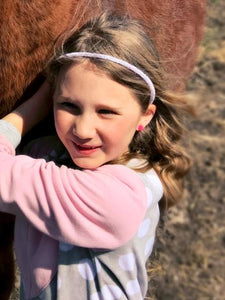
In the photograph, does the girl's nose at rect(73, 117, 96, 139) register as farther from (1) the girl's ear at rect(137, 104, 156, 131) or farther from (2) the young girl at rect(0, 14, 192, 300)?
(1) the girl's ear at rect(137, 104, 156, 131)

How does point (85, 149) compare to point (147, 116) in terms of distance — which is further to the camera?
point (147, 116)

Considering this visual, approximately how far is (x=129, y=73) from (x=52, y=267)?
0.41 meters

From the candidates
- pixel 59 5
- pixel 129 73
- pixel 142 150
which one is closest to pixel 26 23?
pixel 59 5

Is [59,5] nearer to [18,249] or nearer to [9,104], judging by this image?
[9,104]

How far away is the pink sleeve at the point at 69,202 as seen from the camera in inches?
43.1

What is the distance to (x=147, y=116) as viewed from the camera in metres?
1.27

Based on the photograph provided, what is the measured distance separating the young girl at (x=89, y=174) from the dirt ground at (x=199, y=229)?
32.9 inches

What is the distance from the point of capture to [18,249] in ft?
4.06

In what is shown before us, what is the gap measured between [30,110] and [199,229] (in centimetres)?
128

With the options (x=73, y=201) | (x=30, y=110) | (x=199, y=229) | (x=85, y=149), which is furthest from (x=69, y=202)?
(x=199, y=229)

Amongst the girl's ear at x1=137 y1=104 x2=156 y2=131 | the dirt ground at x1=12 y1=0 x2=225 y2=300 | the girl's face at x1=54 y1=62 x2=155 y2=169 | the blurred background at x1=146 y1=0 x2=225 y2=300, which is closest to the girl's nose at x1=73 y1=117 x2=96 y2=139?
the girl's face at x1=54 y1=62 x2=155 y2=169

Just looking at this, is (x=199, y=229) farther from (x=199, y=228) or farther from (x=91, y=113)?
(x=91, y=113)

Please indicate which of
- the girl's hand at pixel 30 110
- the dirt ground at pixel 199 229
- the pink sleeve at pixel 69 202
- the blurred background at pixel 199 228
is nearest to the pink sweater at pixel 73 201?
the pink sleeve at pixel 69 202

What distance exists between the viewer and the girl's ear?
49.2 inches
